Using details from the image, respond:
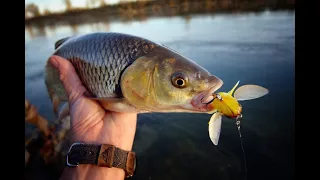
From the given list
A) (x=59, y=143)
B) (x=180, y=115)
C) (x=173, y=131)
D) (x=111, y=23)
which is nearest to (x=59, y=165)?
(x=59, y=143)

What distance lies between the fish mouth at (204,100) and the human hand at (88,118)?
18.3 inches

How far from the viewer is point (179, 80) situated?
0.97 metres

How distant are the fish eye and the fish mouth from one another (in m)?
0.06

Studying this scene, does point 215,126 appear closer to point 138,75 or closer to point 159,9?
point 138,75

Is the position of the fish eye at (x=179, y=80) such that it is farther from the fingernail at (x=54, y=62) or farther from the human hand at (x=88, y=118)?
the fingernail at (x=54, y=62)

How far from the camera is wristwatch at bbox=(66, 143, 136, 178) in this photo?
3.63ft

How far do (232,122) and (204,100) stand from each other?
6.21ft

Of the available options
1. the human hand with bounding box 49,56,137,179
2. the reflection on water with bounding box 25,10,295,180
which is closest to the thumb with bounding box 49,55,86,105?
the human hand with bounding box 49,56,137,179

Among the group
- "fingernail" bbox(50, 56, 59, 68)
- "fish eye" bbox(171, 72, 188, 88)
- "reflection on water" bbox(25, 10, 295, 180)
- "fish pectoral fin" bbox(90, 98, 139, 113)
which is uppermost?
"fingernail" bbox(50, 56, 59, 68)

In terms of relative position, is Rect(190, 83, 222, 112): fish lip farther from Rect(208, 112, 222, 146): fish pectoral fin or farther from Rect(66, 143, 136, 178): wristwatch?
Rect(66, 143, 136, 178): wristwatch

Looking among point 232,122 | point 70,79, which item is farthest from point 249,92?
point 232,122

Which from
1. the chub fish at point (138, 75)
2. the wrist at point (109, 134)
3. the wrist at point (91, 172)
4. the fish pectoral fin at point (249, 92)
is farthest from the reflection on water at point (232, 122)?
the fish pectoral fin at point (249, 92)

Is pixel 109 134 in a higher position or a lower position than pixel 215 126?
lower

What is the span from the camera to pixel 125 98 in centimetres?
110
